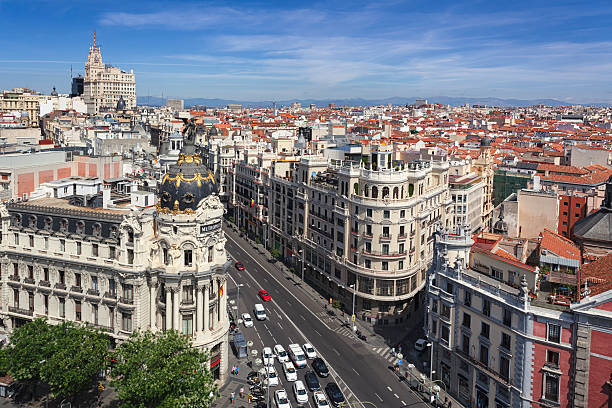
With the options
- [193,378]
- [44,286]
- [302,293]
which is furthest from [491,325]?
[44,286]

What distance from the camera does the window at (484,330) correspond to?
67.9m

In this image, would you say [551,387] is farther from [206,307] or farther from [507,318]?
[206,307]

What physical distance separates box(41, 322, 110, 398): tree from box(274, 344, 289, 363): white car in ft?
88.1

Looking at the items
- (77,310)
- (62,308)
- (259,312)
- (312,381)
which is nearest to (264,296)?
(259,312)

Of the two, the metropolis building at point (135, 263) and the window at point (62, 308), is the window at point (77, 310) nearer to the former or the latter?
the metropolis building at point (135, 263)

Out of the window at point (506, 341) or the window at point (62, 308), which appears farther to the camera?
the window at point (62, 308)

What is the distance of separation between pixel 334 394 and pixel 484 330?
21984 millimetres

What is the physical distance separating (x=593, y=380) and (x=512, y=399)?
9.80 m

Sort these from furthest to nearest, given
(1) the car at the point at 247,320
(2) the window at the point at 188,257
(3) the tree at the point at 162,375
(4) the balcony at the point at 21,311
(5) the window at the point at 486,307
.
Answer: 1. (1) the car at the point at 247,320
2. (4) the balcony at the point at 21,311
3. (2) the window at the point at 188,257
4. (5) the window at the point at 486,307
5. (3) the tree at the point at 162,375

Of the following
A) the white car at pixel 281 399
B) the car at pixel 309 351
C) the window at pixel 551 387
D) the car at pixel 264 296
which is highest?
the window at pixel 551 387

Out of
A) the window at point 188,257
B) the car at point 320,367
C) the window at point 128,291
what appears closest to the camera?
the window at point 188,257

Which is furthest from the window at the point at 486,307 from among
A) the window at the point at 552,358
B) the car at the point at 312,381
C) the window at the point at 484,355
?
the car at the point at 312,381

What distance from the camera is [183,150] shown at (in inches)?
3031

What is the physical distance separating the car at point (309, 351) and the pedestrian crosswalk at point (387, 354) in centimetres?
1072
